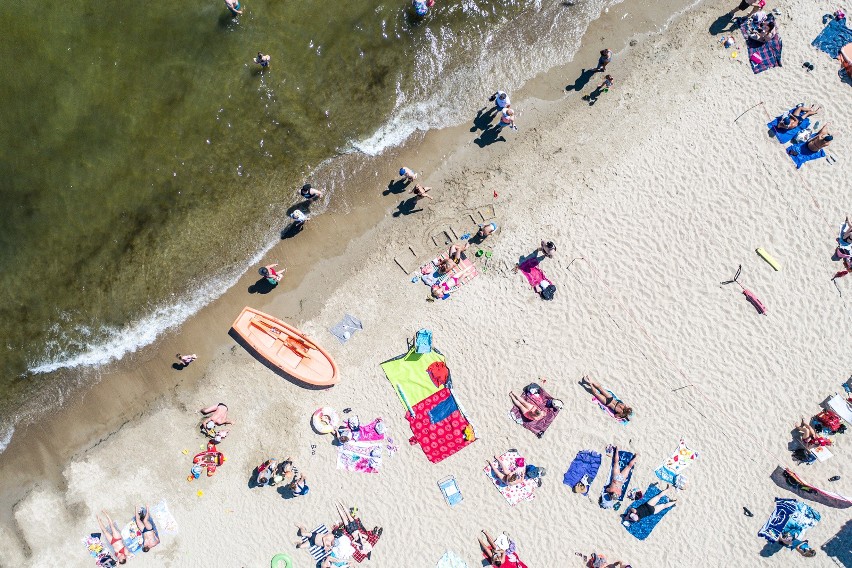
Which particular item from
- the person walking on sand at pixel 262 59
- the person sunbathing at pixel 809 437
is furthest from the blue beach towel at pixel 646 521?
the person walking on sand at pixel 262 59

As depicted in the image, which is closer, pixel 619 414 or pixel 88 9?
pixel 619 414

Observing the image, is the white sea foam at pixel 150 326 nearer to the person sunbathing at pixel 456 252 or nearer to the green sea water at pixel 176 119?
the green sea water at pixel 176 119

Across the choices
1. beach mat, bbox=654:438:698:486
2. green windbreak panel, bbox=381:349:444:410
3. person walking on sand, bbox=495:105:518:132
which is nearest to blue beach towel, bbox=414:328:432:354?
green windbreak panel, bbox=381:349:444:410

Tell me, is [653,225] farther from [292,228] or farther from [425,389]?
[292,228]

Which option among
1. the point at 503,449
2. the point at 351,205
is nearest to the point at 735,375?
the point at 503,449

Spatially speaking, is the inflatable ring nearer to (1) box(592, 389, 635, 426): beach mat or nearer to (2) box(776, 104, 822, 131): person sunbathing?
(1) box(592, 389, 635, 426): beach mat

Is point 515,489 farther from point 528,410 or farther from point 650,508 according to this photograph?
point 650,508
